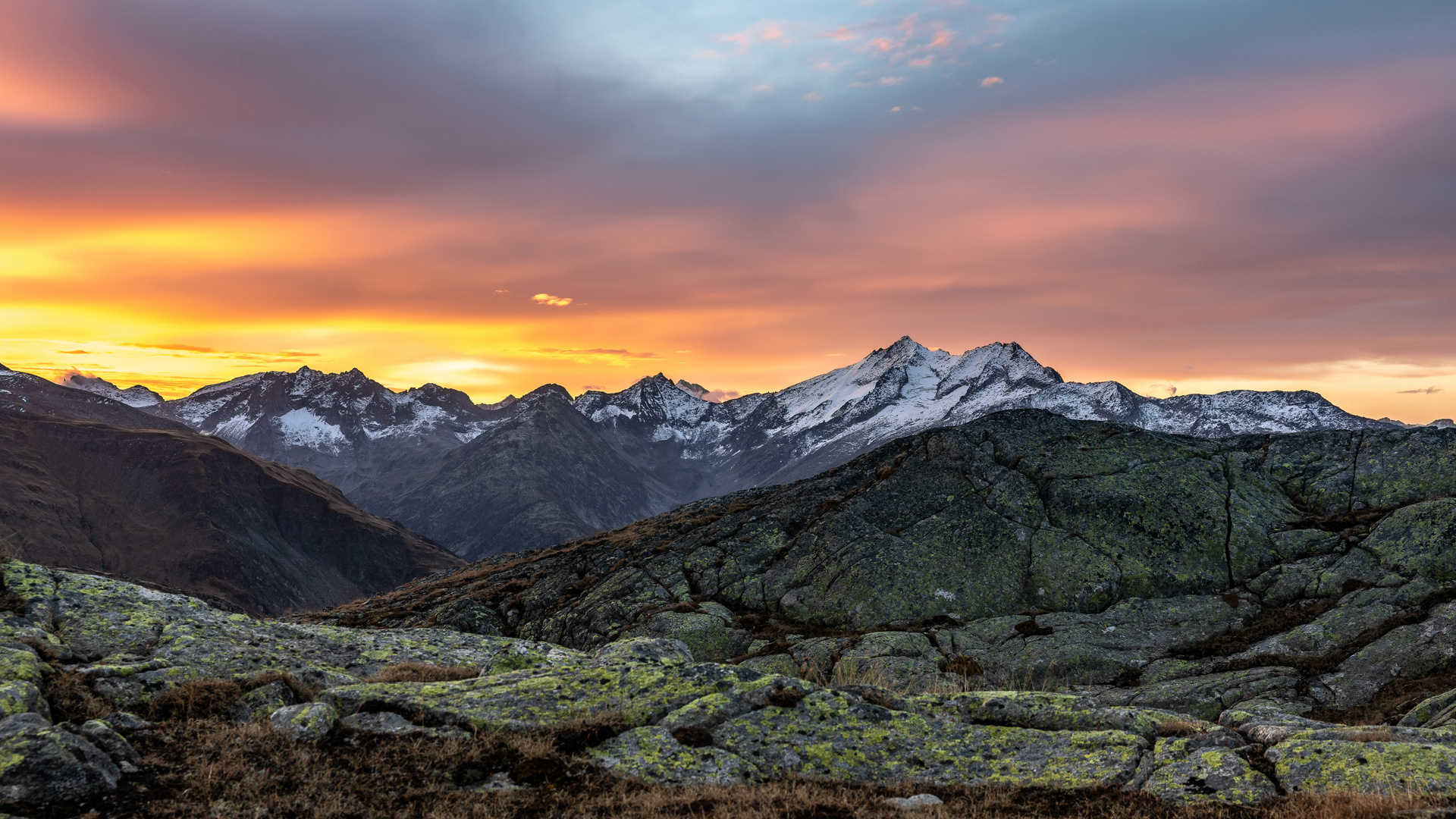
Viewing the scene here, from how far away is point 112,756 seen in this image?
12031mm

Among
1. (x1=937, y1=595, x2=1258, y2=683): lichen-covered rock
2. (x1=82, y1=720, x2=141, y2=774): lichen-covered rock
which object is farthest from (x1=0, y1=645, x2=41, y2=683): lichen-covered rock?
(x1=937, y1=595, x2=1258, y2=683): lichen-covered rock

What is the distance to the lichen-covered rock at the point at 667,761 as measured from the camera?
13.5 metres

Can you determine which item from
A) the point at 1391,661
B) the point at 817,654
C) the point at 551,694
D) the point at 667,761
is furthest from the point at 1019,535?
the point at 667,761

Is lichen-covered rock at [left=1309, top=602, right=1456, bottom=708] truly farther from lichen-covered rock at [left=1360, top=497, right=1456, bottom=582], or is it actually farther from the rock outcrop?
lichen-covered rock at [left=1360, top=497, right=1456, bottom=582]

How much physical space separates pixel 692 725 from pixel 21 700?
37.2 ft

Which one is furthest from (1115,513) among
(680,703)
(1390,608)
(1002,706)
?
(680,703)

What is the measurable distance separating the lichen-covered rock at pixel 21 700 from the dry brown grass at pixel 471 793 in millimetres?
1766

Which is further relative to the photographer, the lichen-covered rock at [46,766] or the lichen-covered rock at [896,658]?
the lichen-covered rock at [896,658]

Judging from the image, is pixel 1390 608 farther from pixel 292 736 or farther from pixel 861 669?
pixel 292 736

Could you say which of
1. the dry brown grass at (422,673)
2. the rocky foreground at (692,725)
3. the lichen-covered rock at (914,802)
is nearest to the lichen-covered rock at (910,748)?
the rocky foreground at (692,725)

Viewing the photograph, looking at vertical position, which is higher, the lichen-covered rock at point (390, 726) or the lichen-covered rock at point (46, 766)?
the lichen-covered rock at point (46, 766)

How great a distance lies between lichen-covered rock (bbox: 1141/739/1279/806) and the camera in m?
12.8

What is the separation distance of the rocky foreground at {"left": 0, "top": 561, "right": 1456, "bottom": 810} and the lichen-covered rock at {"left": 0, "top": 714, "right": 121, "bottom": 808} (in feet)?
0.07

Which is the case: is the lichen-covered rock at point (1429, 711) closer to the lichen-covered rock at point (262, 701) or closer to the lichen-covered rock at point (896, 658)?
the lichen-covered rock at point (896, 658)
